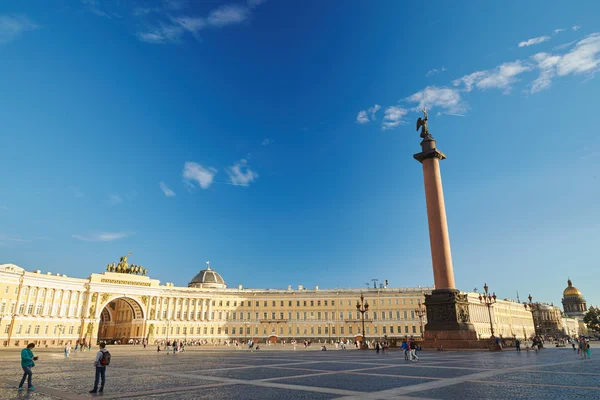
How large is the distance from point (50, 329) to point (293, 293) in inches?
2037

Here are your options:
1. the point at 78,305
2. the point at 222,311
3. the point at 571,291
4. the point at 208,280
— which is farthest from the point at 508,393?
the point at 571,291

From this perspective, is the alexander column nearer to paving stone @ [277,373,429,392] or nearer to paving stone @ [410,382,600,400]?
paving stone @ [277,373,429,392]

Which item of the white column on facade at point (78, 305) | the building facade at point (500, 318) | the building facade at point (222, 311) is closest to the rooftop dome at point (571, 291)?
the building facade at point (500, 318)

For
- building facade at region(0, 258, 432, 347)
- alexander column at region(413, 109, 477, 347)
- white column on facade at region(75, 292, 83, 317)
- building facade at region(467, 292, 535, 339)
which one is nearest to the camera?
alexander column at region(413, 109, 477, 347)

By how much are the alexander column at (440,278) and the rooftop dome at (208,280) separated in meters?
83.9

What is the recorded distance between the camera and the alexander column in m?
34.8

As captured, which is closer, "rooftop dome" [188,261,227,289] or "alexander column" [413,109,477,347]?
"alexander column" [413,109,477,347]

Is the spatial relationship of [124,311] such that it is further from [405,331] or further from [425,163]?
[425,163]

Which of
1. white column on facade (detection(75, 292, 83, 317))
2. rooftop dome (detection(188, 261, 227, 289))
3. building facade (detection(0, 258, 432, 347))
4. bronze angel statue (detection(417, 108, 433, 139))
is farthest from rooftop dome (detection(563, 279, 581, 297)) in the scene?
white column on facade (detection(75, 292, 83, 317))

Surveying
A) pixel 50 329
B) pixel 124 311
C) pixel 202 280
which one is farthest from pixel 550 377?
pixel 202 280

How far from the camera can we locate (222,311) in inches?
3814

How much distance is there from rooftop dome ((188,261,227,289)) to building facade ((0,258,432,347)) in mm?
13879

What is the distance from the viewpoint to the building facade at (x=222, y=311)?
261 feet

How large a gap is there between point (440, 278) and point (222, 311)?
7132cm
